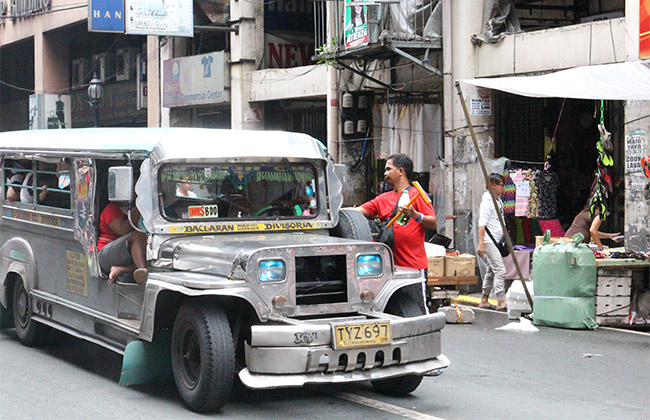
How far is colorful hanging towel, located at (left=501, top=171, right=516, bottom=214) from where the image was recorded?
15.5 metres

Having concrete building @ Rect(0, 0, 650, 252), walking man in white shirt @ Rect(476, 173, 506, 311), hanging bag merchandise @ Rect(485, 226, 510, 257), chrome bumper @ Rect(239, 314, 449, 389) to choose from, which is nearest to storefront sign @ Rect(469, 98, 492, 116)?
concrete building @ Rect(0, 0, 650, 252)

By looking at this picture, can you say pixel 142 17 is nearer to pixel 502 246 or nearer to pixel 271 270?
pixel 502 246

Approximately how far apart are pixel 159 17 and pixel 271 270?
16.3m

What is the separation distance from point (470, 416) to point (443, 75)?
1065cm

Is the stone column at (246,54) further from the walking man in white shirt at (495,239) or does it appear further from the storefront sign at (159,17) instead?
the walking man in white shirt at (495,239)

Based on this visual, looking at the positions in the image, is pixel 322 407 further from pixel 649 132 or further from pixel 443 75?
pixel 443 75

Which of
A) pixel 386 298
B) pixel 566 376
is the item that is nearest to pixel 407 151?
pixel 566 376

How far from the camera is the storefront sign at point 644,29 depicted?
41.7 feet

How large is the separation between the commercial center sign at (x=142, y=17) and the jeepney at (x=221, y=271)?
12643mm

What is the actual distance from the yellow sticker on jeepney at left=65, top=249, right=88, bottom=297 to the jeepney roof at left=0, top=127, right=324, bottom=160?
939 mm

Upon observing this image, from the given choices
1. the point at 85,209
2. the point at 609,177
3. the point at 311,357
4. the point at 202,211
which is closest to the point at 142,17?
the point at 609,177

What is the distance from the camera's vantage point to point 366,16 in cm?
1673

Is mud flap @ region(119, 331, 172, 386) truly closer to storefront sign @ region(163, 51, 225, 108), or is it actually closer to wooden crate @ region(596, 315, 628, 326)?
wooden crate @ region(596, 315, 628, 326)

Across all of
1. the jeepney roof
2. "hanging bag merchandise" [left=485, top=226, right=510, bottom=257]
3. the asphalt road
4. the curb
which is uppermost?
the jeepney roof
